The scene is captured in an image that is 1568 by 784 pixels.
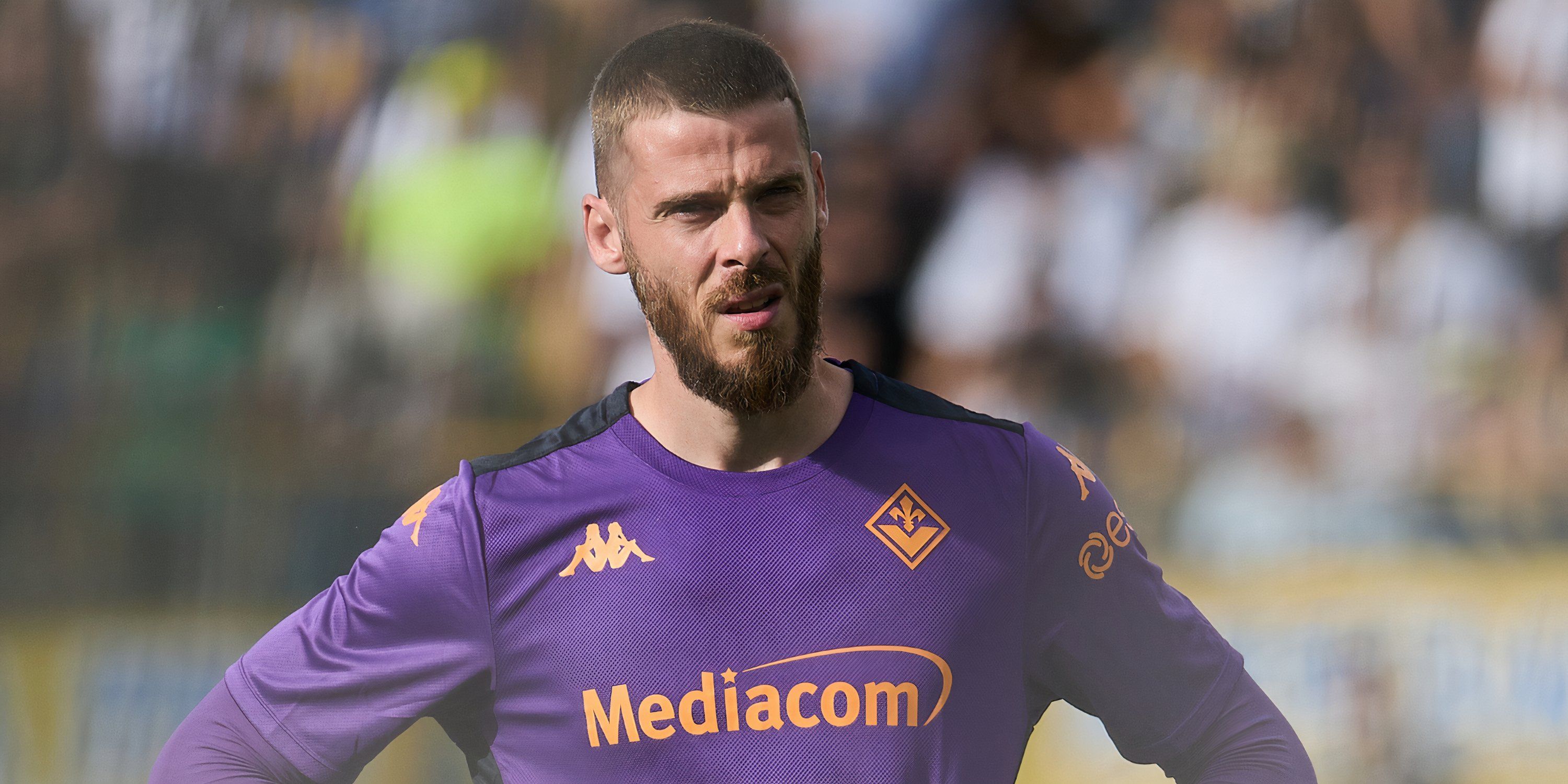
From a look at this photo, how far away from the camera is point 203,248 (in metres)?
4.98

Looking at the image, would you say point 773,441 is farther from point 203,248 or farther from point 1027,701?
point 203,248

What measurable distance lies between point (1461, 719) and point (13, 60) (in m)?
5.40

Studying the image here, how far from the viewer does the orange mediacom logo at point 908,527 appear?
7.17 ft

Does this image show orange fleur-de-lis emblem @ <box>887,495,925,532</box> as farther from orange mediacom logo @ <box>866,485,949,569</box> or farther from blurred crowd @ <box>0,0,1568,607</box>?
blurred crowd @ <box>0,0,1568,607</box>

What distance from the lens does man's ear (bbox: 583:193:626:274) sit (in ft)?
7.37

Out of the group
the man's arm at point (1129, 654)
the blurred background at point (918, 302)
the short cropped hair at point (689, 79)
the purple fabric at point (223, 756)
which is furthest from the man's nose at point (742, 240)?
the blurred background at point (918, 302)

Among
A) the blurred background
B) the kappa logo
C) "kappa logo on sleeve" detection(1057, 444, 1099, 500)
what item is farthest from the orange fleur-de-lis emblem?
the blurred background

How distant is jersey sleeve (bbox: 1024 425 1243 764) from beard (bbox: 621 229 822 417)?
0.43m

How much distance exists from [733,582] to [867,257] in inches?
114

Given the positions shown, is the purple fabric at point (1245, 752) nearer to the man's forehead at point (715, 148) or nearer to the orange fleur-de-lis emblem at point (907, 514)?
the orange fleur-de-lis emblem at point (907, 514)

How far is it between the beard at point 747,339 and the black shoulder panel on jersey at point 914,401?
0.58ft

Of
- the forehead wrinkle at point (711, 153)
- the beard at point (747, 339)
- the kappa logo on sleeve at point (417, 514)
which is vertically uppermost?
the forehead wrinkle at point (711, 153)

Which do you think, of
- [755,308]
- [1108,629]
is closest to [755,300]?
[755,308]

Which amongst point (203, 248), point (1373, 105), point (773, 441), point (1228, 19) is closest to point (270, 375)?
point (203, 248)
